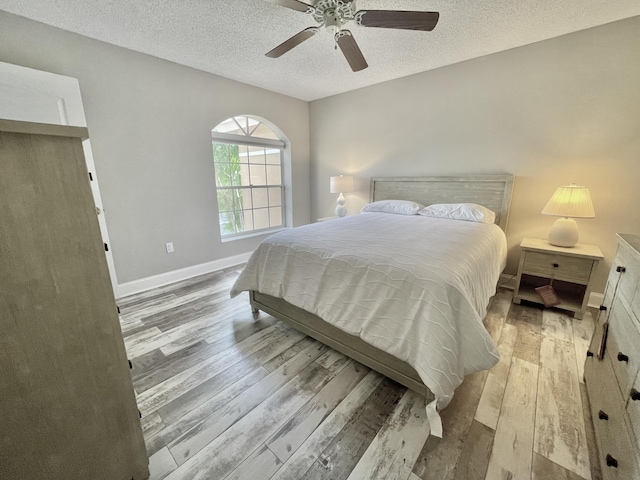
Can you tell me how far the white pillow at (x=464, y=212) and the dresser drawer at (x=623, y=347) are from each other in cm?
Result: 140

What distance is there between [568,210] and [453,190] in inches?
42.8

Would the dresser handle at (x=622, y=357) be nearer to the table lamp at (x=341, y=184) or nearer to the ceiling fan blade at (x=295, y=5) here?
the ceiling fan blade at (x=295, y=5)

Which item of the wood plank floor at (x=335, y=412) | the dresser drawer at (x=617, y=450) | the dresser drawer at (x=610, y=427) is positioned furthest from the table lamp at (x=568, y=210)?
the dresser drawer at (x=617, y=450)

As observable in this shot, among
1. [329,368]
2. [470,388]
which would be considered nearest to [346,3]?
[329,368]

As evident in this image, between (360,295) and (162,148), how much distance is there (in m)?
2.74

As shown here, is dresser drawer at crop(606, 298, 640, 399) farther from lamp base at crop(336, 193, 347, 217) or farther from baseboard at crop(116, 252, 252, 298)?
baseboard at crop(116, 252, 252, 298)

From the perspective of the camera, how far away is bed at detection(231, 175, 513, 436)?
48.3 inches

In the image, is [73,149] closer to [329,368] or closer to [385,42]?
[329,368]

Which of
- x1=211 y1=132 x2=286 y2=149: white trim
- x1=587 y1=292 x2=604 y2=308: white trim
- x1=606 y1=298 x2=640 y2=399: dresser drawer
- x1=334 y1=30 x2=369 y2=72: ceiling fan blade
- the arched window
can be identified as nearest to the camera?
x1=606 y1=298 x2=640 y2=399: dresser drawer

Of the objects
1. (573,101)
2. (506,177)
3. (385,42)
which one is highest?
(385,42)

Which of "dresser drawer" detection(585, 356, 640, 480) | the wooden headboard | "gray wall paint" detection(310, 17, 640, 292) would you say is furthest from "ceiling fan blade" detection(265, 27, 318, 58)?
"dresser drawer" detection(585, 356, 640, 480)

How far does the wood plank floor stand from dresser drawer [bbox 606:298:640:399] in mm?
421

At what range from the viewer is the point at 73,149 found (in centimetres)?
74

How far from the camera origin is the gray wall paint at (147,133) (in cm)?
216
